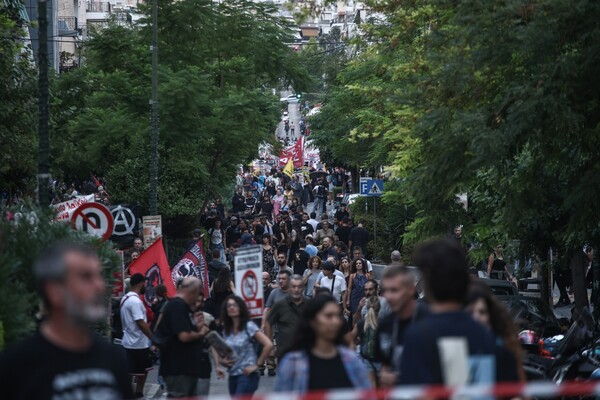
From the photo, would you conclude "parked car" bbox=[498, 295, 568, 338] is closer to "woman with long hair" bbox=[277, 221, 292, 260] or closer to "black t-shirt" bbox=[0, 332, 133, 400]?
"woman with long hair" bbox=[277, 221, 292, 260]

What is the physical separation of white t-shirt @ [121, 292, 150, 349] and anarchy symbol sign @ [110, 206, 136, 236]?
15.2 feet

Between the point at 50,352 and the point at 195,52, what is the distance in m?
31.2

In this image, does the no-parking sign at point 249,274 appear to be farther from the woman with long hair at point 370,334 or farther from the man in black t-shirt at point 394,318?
the man in black t-shirt at point 394,318

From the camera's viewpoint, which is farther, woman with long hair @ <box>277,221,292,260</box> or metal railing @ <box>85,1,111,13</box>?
metal railing @ <box>85,1,111,13</box>

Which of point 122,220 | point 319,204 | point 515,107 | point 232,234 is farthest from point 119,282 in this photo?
point 319,204

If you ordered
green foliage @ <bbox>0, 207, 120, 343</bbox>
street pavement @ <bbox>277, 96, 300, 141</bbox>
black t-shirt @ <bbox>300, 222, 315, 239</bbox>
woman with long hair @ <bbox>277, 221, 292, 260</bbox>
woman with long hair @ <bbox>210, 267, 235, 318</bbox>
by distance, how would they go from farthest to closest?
street pavement @ <bbox>277, 96, 300, 141</bbox>
black t-shirt @ <bbox>300, 222, 315, 239</bbox>
woman with long hair @ <bbox>277, 221, 292, 260</bbox>
woman with long hair @ <bbox>210, 267, 235, 318</bbox>
green foliage @ <bbox>0, 207, 120, 343</bbox>

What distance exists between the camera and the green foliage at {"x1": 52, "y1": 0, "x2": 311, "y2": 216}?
32.1 metres

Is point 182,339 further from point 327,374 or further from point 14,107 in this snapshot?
point 14,107

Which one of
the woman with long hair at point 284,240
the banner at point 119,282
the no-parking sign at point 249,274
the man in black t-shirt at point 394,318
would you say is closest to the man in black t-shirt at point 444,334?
the man in black t-shirt at point 394,318

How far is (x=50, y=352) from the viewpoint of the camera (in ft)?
16.1

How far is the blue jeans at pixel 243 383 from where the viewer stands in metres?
11.7

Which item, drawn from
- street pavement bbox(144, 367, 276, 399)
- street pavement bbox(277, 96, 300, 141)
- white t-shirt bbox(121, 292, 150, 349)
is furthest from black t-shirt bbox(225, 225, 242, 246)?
street pavement bbox(277, 96, 300, 141)

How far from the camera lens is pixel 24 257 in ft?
40.4

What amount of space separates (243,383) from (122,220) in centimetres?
Result: 880
